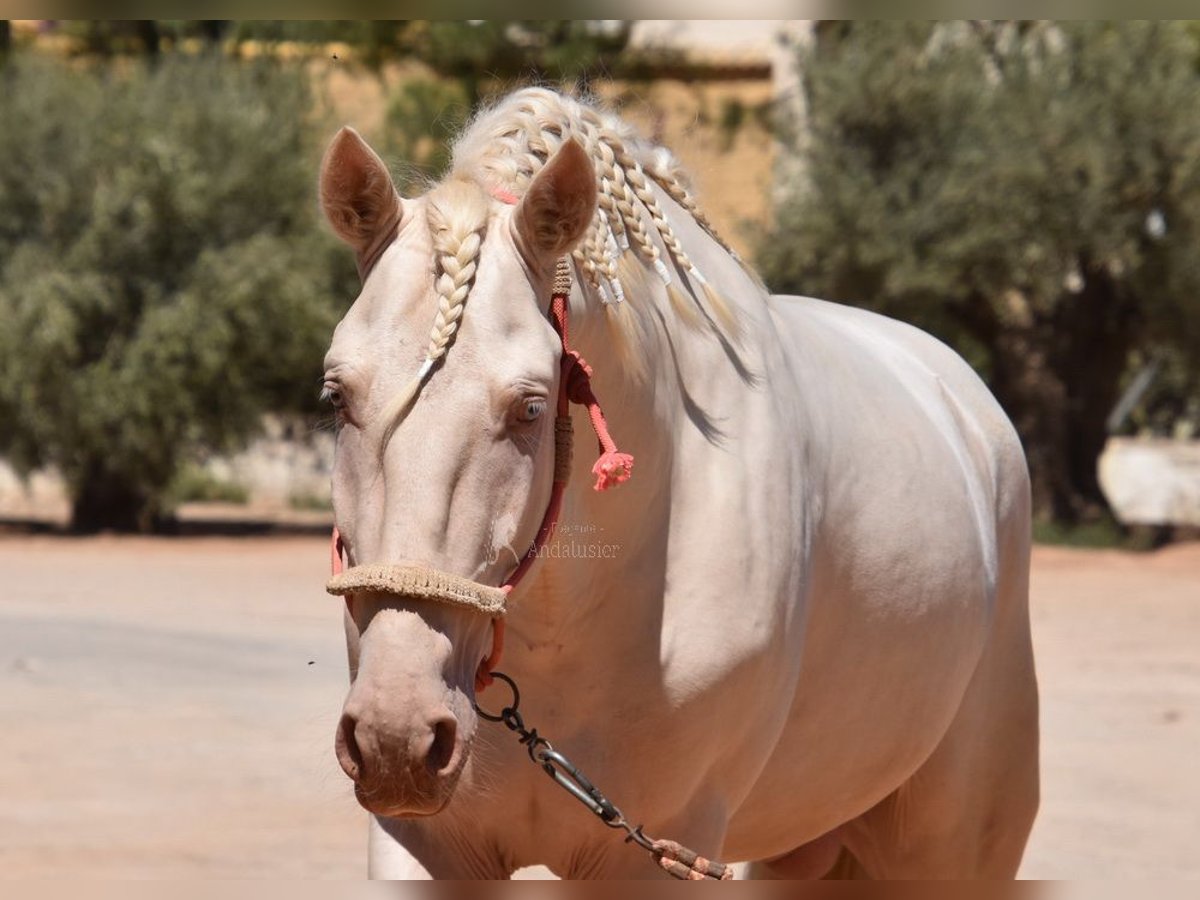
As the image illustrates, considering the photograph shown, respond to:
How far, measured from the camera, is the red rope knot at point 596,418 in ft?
9.39

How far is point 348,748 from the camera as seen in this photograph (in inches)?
99.6

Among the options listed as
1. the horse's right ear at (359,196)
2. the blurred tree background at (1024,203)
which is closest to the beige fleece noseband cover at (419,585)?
the horse's right ear at (359,196)

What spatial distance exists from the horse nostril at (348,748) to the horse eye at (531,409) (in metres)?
0.51

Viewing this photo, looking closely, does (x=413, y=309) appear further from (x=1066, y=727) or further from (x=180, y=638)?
(x=180, y=638)

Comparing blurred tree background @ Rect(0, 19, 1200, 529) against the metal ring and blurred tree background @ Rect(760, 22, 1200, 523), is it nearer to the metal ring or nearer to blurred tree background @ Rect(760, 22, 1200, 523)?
blurred tree background @ Rect(760, 22, 1200, 523)

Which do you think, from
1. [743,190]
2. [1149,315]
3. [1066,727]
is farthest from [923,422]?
[743,190]

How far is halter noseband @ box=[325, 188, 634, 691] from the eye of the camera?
2.58m

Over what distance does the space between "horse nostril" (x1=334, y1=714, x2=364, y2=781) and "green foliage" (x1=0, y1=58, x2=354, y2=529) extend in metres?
16.8

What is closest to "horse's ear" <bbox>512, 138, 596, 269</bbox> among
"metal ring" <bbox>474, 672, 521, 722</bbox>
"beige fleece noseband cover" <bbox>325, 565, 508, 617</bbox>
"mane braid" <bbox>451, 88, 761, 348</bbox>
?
"mane braid" <bbox>451, 88, 761, 348</bbox>

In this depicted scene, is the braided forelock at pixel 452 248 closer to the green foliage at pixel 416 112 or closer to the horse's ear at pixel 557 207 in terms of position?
the horse's ear at pixel 557 207

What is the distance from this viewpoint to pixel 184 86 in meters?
20.5

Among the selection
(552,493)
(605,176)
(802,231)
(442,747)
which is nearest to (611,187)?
(605,176)

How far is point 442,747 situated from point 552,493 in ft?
1.54

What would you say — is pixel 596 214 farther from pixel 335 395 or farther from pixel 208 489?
pixel 208 489
